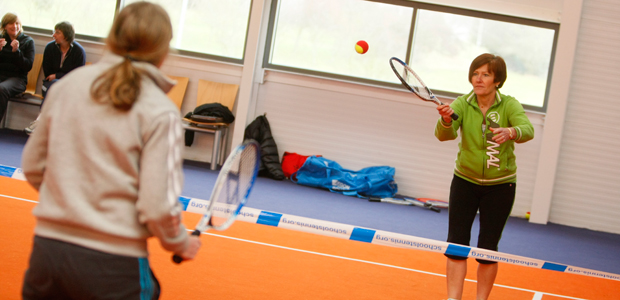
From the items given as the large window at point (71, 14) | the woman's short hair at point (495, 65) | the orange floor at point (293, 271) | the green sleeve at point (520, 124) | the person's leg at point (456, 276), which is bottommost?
the orange floor at point (293, 271)

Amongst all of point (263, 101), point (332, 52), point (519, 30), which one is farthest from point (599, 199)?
point (263, 101)

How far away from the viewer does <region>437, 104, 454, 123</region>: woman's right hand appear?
122 inches

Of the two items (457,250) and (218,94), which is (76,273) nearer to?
(457,250)

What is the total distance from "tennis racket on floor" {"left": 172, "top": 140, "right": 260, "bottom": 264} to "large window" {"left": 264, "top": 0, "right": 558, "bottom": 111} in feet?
22.0

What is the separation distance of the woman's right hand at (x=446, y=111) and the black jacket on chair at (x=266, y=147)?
5.30m

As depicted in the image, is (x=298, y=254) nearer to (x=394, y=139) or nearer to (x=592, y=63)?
(x=394, y=139)

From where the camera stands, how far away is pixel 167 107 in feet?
4.53

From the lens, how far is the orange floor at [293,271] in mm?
3277

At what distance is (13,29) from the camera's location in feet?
25.9

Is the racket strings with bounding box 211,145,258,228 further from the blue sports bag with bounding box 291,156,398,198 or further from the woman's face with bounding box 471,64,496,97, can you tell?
the blue sports bag with bounding box 291,156,398,198

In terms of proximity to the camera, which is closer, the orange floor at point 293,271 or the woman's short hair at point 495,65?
the woman's short hair at point 495,65

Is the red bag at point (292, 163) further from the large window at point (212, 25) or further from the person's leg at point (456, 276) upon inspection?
the person's leg at point (456, 276)

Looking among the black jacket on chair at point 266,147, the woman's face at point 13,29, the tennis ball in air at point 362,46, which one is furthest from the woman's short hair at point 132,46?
the woman's face at point 13,29

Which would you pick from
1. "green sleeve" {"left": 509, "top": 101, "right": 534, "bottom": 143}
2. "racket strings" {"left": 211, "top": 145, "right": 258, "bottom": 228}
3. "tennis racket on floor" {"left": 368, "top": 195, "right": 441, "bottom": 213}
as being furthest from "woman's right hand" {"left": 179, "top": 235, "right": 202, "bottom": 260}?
"tennis racket on floor" {"left": 368, "top": 195, "right": 441, "bottom": 213}
